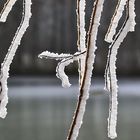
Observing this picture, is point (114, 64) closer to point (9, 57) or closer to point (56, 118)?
point (9, 57)

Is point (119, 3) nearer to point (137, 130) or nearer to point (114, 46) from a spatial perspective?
point (114, 46)

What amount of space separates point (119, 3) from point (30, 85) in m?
5.12

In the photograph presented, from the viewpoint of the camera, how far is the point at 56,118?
3633 millimetres

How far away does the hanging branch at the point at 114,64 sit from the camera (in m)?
0.55

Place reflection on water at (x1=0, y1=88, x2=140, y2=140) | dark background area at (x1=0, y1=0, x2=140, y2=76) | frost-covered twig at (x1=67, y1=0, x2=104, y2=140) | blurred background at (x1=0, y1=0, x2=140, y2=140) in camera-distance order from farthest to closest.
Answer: dark background area at (x1=0, y1=0, x2=140, y2=76) → blurred background at (x1=0, y1=0, x2=140, y2=140) → reflection on water at (x1=0, y1=88, x2=140, y2=140) → frost-covered twig at (x1=67, y1=0, x2=104, y2=140)

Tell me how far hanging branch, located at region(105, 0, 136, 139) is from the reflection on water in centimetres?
225

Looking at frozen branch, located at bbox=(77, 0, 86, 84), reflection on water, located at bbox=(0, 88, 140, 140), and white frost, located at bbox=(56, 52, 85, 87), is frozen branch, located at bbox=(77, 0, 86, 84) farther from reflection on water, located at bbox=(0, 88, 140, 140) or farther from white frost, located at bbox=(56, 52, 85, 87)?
reflection on water, located at bbox=(0, 88, 140, 140)

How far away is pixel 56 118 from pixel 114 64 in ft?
10.2

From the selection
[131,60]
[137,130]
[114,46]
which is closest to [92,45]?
A: [114,46]

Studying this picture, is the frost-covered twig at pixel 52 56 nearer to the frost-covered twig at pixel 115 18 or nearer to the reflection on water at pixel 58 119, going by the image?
the frost-covered twig at pixel 115 18

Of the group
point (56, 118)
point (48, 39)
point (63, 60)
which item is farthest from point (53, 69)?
point (63, 60)

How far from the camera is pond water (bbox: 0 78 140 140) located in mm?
2961

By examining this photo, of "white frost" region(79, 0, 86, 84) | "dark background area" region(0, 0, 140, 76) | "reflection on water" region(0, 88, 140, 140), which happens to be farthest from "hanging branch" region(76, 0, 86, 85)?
"dark background area" region(0, 0, 140, 76)

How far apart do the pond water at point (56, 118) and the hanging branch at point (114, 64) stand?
2276mm
